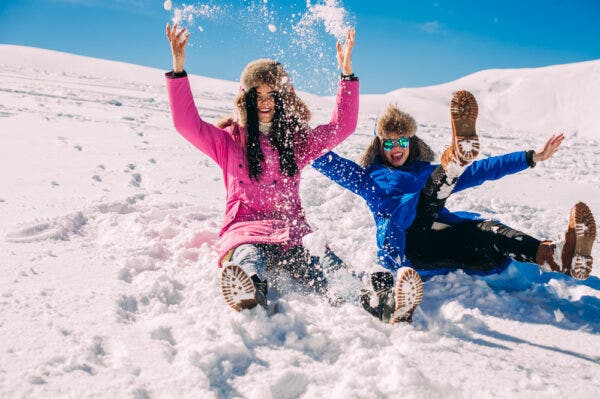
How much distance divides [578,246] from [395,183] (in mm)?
1091

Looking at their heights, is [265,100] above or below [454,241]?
above

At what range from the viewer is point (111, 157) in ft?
17.9

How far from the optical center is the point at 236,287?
1999mm

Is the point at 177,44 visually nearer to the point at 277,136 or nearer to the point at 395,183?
the point at 277,136

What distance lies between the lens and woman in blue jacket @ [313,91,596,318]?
216 cm

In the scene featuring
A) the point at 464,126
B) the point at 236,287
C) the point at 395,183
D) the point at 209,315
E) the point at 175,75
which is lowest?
the point at 209,315

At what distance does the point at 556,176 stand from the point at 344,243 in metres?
4.86

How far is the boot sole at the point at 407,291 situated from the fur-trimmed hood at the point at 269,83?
1315 millimetres

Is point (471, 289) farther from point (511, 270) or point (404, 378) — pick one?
point (404, 378)

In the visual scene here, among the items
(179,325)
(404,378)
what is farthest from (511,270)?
(179,325)

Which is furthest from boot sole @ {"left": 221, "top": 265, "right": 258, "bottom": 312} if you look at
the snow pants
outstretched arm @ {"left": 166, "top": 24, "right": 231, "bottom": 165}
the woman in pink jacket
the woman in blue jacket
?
outstretched arm @ {"left": 166, "top": 24, "right": 231, "bottom": 165}

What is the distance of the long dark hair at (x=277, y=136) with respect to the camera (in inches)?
105

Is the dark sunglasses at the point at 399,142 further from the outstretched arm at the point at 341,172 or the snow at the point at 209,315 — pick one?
the snow at the point at 209,315

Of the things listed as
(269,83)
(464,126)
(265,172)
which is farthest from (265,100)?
(464,126)
